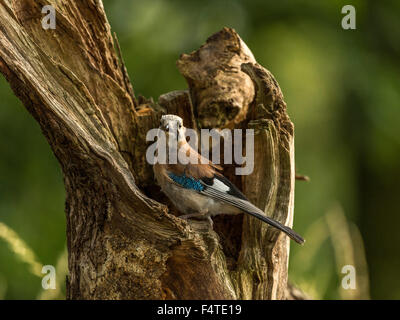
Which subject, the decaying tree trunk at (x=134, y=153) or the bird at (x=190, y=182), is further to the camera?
the bird at (x=190, y=182)

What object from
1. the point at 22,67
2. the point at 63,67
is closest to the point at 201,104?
the point at 63,67

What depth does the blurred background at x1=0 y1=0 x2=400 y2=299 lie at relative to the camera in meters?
7.38

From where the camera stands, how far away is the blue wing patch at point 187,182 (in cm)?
426

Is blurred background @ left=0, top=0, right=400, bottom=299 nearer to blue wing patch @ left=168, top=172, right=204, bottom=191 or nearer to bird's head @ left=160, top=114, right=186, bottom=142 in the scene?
blue wing patch @ left=168, top=172, right=204, bottom=191

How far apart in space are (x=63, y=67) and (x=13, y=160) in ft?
13.7

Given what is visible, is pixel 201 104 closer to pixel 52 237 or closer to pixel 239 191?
pixel 239 191

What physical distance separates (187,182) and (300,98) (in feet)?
16.0

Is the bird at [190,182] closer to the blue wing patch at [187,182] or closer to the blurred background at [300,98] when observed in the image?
the blue wing patch at [187,182]

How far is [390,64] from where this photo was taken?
8250 millimetres

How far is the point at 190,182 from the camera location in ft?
14.0

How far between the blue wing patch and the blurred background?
111 inches

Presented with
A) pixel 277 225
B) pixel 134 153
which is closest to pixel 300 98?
pixel 134 153

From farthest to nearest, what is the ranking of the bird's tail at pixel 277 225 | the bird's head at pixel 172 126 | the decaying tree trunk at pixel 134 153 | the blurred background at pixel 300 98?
the blurred background at pixel 300 98
the bird's head at pixel 172 126
the bird's tail at pixel 277 225
the decaying tree trunk at pixel 134 153

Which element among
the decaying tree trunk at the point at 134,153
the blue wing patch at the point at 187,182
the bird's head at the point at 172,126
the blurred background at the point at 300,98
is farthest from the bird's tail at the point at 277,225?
the blurred background at the point at 300,98
